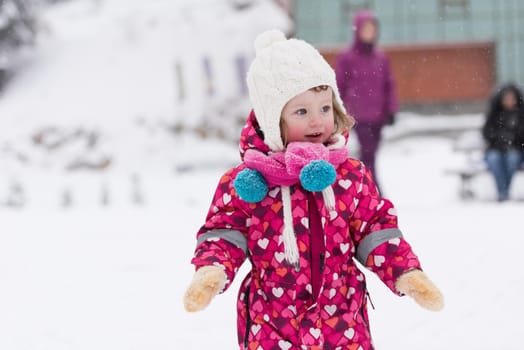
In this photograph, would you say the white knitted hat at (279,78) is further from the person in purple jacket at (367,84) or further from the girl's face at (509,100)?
the girl's face at (509,100)

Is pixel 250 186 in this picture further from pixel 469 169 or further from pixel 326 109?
pixel 469 169

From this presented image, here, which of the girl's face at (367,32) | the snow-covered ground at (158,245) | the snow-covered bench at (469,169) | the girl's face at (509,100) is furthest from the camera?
the snow-covered bench at (469,169)

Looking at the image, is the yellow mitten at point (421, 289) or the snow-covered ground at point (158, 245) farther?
the snow-covered ground at point (158, 245)

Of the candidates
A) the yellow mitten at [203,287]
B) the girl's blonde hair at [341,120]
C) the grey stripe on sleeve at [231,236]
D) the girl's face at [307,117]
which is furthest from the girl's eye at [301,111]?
the yellow mitten at [203,287]

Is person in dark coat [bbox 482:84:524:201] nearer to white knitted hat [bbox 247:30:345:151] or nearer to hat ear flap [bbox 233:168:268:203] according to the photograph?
white knitted hat [bbox 247:30:345:151]

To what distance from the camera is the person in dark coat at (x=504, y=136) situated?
739 cm

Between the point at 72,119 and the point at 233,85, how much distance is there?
10.8 feet

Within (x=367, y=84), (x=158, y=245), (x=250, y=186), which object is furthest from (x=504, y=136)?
(x=250, y=186)

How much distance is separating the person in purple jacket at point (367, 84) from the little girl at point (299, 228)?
426cm

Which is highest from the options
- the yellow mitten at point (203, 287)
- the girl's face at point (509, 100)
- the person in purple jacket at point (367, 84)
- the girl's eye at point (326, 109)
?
the girl's eye at point (326, 109)

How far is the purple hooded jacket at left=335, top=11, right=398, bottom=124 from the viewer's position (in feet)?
21.1

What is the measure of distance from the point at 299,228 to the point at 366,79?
181 inches

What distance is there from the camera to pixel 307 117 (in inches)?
83.0

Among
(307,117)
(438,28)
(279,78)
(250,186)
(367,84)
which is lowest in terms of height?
(438,28)
